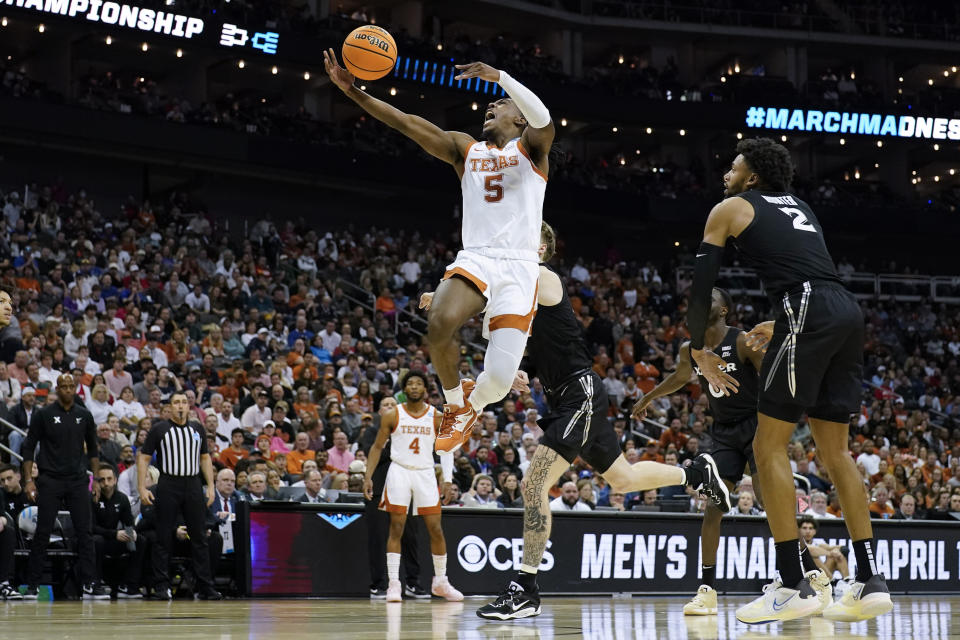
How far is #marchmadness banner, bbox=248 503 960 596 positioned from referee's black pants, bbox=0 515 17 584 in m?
2.30

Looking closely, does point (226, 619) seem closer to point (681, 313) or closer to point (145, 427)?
point (145, 427)

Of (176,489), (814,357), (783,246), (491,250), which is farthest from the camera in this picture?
(176,489)

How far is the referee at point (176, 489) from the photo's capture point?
11773 millimetres

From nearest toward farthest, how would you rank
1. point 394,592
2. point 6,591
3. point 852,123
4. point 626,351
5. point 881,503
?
point 394,592
point 6,591
point 881,503
point 626,351
point 852,123

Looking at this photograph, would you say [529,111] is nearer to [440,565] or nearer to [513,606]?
[513,606]

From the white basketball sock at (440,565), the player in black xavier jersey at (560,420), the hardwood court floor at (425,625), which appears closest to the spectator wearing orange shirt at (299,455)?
the white basketball sock at (440,565)

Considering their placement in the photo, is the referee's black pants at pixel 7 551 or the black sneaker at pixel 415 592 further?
the black sneaker at pixel 415 592

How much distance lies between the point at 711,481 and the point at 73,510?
21.8ft

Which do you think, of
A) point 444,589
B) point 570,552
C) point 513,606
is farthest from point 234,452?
point 513,606

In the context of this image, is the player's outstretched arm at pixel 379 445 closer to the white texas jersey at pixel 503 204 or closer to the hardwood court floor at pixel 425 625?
the hardwood court floor at pixel 425 625

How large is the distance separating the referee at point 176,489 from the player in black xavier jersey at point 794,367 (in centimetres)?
689

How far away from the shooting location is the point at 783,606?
618 cm

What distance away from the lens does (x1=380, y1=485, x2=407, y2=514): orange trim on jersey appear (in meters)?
11.7

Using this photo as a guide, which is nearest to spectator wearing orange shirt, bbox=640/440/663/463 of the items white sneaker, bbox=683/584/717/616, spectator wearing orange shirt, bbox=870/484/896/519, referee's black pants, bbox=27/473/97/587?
spectator wearing orange shirt, bbox=870/484/896/519
